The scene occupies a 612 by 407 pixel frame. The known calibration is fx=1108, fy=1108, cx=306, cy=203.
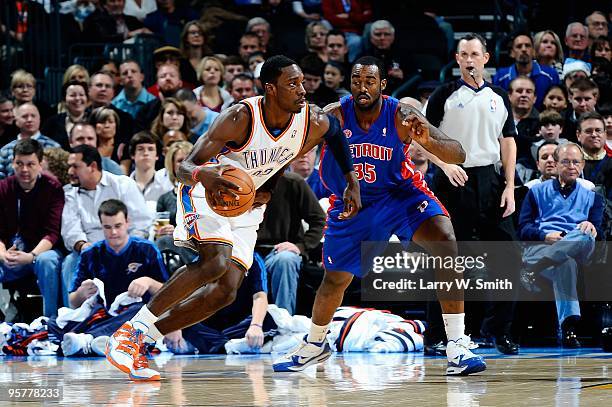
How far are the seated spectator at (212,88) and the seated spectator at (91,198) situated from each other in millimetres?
2187

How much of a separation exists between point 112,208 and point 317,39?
4.43 metres

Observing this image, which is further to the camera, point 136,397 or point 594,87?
point 594,87

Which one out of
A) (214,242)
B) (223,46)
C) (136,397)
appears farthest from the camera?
(223,46)

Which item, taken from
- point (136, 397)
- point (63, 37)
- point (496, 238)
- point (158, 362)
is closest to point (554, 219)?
point (496, 238)

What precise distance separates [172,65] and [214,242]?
19.9 feet

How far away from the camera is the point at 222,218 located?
601cm

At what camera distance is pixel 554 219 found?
8711 mm

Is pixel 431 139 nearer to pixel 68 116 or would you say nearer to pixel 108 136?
pixel 108 136

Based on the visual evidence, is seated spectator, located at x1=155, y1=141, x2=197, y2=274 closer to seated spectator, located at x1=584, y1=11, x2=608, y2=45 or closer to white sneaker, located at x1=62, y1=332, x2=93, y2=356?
white sneaker, located at x1=62, y1=332, x2=93, y2=356

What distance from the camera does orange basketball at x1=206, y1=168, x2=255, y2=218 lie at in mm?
5629

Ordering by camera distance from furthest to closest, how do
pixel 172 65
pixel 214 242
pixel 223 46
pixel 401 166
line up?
pixel 223 46, pixel 172 65, pixel 401 166, pixel 214 242

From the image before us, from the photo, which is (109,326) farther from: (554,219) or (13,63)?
(13,63)

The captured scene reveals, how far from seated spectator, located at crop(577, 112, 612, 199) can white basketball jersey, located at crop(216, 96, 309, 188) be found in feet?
12.3

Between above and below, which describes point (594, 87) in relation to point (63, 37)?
below
